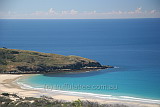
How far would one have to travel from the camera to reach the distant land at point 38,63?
56.8m

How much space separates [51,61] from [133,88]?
20.2 m

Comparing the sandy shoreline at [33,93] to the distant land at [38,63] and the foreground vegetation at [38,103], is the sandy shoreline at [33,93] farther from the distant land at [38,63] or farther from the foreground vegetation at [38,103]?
the distant land at [38,63]

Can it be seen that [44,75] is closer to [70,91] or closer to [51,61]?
[51,61]

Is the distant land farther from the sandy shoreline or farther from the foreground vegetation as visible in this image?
the foreground vegetation

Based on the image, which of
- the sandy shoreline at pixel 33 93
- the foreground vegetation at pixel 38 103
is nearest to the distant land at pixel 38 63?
the sandy shoreline at pixel 33 93

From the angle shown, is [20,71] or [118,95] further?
[20,71]

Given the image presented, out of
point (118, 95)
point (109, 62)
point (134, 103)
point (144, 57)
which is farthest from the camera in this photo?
point (144, 57)

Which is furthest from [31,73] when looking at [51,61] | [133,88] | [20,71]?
[133,88]

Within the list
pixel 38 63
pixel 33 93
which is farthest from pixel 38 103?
pixel 38 63

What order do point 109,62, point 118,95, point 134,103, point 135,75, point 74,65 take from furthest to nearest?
point 109,62
point 74,65
point 135,75
point 118,95
point 134,103

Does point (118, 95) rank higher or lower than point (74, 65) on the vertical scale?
lower

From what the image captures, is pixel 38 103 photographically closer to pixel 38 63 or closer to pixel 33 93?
pixel 33 93

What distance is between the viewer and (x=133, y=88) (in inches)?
1746

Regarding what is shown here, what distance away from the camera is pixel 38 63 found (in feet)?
193
